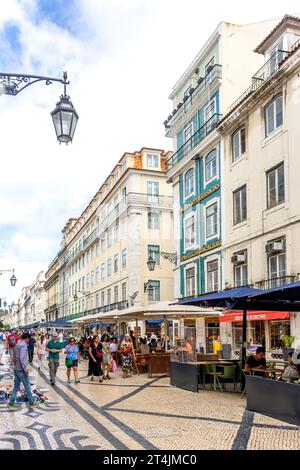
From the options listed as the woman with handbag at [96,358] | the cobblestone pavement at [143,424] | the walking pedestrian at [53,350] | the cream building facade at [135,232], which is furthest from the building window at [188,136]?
the cobblestone pavement at [143,424]

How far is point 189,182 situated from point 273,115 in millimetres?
8767

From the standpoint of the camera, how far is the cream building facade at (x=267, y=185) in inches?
754

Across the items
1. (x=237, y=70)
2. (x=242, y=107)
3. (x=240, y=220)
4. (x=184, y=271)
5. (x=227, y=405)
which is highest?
(x=237, y=70)

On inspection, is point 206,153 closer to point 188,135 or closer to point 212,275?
point 188,135

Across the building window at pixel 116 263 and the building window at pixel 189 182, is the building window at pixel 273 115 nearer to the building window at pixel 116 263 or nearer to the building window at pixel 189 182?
the building window at pixel 189 182

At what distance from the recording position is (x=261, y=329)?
846 inches

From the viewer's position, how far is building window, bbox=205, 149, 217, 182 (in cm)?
2588

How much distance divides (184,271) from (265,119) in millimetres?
10667

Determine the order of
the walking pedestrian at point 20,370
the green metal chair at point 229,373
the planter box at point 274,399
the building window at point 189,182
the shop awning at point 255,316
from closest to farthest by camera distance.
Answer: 1. the planter box at point 274,399
2. the walking pedestrian at point 20,370
3. the green metal chair at point 229,373
4. the shop awning at point 255,316
5. the building window at point 189,182

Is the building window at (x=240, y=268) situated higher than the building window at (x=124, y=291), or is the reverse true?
the building window at (x=240, y=268)

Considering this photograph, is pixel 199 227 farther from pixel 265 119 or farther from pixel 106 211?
pixel 106 211
